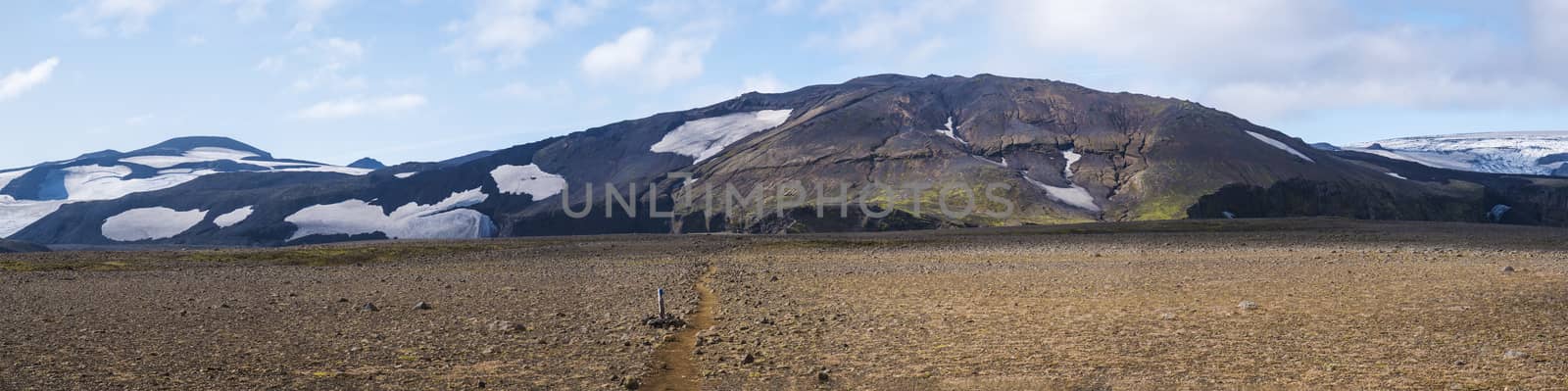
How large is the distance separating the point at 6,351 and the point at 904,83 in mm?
175356

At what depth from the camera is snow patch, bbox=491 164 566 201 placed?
155500 mm

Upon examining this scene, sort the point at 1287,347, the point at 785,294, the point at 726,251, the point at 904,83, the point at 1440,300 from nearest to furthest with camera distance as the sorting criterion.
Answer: the point at 1287,347 → the point at 1440,300 → the point at 785,294 → the point at 726,251 → the point at 904,83

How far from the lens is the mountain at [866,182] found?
378ft

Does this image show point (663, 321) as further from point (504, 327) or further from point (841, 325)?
point (841, 325)

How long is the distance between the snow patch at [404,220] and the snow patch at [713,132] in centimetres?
2915

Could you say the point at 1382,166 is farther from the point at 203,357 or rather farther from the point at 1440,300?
the point at 203,357

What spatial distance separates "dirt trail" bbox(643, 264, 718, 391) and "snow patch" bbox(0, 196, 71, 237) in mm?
190346

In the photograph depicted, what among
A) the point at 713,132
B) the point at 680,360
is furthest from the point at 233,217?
the point at 680,360

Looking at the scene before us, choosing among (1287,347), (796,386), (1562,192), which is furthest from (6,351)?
(1562,192)

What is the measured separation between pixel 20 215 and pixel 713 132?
11540cm

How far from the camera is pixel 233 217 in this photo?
158 m

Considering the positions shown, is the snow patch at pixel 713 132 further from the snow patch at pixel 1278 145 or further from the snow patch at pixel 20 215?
the snow patch at pixel 20 215

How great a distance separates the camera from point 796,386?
15.8m

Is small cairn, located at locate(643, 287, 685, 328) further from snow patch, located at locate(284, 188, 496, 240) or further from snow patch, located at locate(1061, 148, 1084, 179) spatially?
snow patch, located at locate(284, 188, 496, 240)
